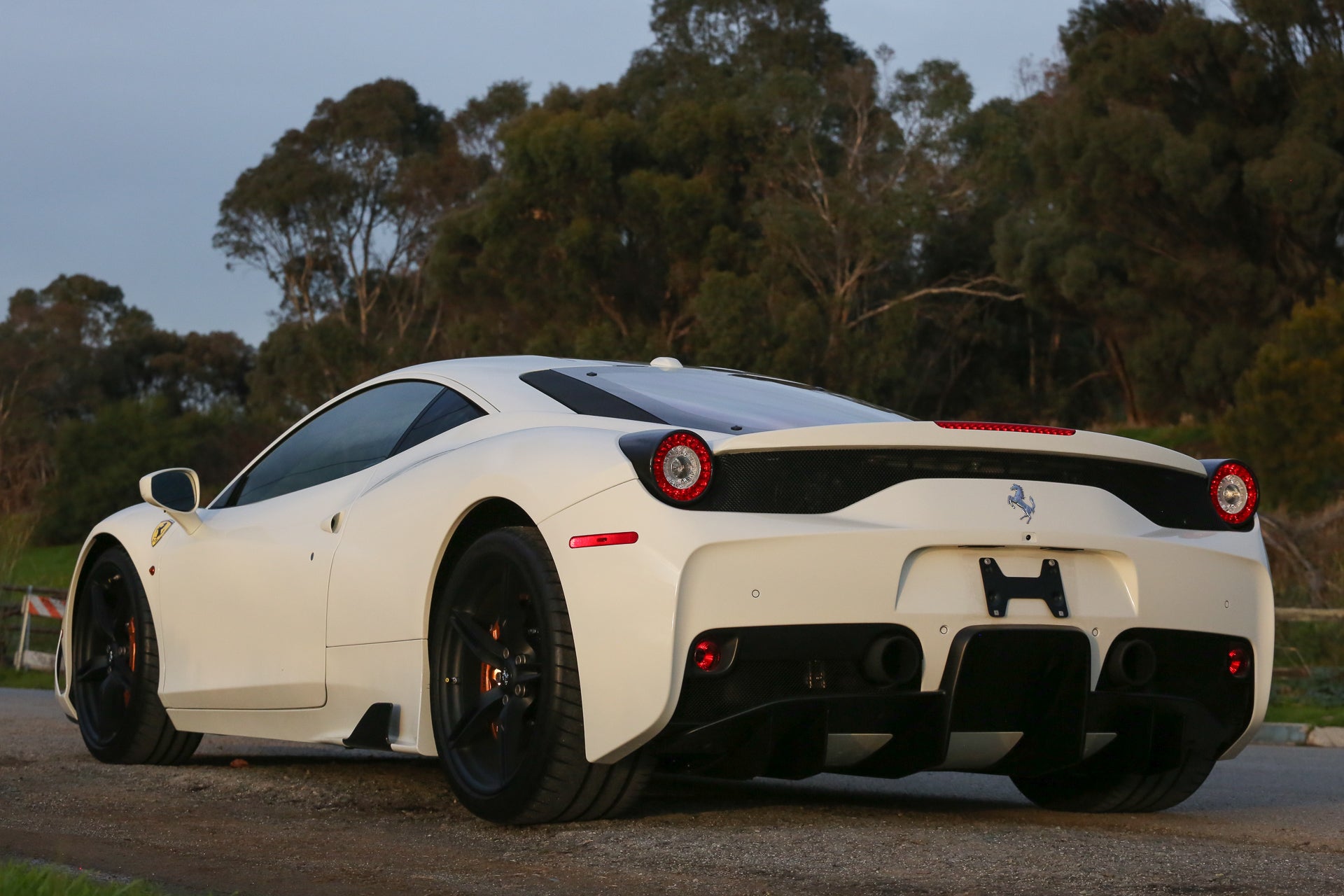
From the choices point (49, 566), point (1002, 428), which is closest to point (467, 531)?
point (1002, 428)

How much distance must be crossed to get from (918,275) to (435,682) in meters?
42.0

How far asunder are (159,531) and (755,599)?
9.52 ft

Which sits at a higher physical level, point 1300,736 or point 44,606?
point 1300,736

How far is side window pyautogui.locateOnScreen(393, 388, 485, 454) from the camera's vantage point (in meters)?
4.68

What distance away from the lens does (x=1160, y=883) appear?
11.0 ft

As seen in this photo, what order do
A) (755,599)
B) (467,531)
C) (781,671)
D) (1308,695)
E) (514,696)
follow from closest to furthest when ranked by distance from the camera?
(755,599) < (781,671) < (514,696) < (467,531) < (1308,695)

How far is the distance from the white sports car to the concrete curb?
204 inches

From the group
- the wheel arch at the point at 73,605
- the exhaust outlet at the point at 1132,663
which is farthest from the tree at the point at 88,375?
the exhaust outlet at the point at 1132,663

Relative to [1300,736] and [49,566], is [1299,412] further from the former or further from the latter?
[49,566]

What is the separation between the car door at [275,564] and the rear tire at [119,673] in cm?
14

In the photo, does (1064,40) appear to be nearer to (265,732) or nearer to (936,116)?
(936,116)

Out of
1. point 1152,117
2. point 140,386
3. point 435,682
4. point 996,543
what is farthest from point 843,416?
point 140,386

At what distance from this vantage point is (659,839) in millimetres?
3844

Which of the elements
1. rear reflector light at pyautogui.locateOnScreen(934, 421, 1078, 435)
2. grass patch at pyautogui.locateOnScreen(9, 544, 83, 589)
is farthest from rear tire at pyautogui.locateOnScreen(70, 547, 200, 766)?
grass patch at pyautogui.locateOnScreen(9, 544, 83, 589)
